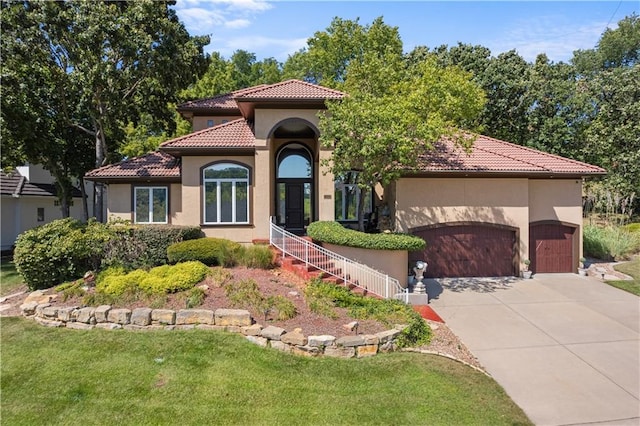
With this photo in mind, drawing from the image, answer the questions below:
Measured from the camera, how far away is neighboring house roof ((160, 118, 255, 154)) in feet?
42.1

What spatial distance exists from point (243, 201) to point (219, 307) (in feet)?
18.8

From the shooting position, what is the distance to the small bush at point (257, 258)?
1126 centimetres

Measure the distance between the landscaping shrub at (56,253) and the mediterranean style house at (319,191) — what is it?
319 cm

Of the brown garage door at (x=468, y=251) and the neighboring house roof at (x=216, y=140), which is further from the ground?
the neighboring house roof at (x=216, y=140)

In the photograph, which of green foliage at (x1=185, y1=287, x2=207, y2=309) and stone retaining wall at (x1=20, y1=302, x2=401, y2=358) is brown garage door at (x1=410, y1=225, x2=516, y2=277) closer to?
stone retaining wall at (x1=20, y1=302, x2=401, y2=358)

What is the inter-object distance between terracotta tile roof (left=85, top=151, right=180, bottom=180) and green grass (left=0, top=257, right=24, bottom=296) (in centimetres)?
462

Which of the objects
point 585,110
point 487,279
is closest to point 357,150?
point 487,279

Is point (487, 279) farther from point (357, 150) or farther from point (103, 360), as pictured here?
point (103, 360)

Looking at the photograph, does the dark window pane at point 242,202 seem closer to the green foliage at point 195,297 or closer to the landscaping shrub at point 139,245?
the landscaping shrub at point 139,245

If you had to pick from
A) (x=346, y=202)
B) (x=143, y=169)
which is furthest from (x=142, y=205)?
(x=346, y=202)

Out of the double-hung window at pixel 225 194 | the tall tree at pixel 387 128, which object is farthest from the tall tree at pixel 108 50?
the tall tree at pixel 387 128

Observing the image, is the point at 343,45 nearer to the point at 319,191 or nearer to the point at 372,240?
the point at 319,191

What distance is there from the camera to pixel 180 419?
5.43 meters

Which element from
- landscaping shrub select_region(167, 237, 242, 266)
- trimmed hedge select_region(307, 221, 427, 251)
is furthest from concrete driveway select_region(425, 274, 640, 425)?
landscaping shrub select_region(167, 237, 242, 266)
